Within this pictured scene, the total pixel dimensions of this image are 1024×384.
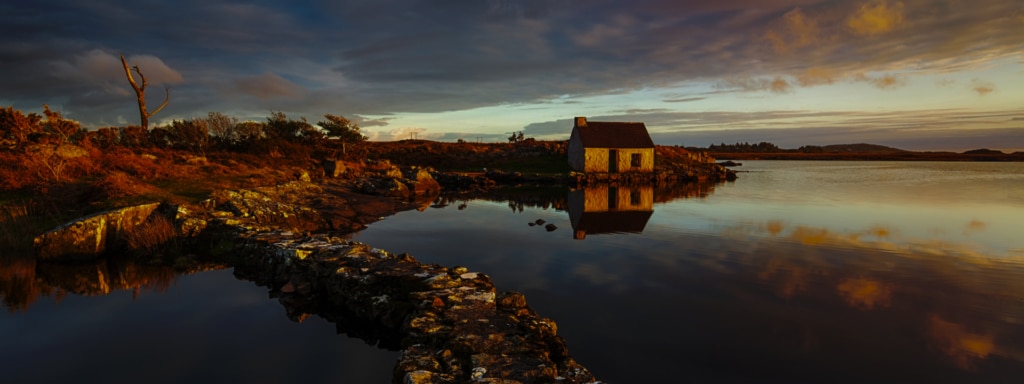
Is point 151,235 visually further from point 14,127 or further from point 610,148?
point 610,148

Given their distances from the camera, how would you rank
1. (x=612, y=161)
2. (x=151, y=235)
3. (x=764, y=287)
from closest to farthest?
(x=764, y=287), (x=151, y=235), (x=612, y=161)

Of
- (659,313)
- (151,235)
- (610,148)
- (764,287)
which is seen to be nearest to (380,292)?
(659,313)

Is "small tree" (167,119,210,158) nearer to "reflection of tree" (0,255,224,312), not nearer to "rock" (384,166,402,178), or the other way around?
"rock" (384,166,402,178)

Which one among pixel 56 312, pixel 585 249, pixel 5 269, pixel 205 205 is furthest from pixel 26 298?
pixel 585 249

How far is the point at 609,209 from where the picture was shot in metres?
27.3

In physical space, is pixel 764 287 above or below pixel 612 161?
below

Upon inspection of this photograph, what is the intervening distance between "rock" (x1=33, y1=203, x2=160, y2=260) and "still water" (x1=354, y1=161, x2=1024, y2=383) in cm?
719

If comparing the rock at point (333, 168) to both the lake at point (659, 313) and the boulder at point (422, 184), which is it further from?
the lake at point (659, 313)

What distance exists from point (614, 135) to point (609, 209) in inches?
890

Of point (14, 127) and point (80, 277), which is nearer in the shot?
point (80, 277)

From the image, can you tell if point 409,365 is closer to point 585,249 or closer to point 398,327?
point 398,327

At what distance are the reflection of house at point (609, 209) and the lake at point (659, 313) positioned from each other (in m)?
1.68

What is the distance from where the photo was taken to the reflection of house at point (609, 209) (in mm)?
20688

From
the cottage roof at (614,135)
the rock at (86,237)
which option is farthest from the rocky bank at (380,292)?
the cottage roof at (614,135)
